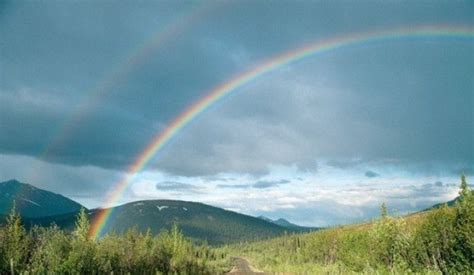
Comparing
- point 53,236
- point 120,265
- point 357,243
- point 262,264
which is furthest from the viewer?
point 262,264

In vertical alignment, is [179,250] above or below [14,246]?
above

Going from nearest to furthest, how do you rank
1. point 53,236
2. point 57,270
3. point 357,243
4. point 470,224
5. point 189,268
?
point 57,270 → point 53,236 → point 470,224 → point 189,268 → point 357,243

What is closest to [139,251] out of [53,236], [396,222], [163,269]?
[163,269]

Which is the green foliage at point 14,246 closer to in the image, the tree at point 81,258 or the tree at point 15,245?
the tree at point 15,245

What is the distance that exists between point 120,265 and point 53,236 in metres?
14.6

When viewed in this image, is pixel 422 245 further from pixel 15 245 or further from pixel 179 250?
pixel 15 245

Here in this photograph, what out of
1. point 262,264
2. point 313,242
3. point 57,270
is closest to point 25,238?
point 57,270

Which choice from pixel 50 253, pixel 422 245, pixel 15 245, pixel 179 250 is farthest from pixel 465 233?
pixel 15 245

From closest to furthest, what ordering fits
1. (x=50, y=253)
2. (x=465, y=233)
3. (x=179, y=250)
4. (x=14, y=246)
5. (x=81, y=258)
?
(x=50, y=253) → (x=14, y=246) → (x=81, y=258) → (x=465, y=233) → (x=179, y=250)

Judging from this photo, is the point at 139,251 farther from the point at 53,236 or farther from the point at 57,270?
the point at 57,270

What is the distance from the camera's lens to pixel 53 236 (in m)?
39.4

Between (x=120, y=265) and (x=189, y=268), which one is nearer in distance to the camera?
(x=120, y=265)

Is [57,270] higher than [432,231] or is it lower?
lower

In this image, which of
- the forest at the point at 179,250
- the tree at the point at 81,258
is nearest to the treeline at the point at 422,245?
the forest at the point at 179,250
